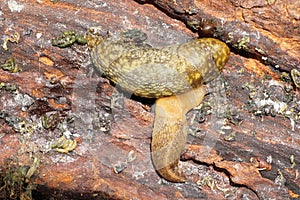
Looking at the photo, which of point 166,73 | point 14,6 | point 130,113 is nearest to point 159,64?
point 166,73

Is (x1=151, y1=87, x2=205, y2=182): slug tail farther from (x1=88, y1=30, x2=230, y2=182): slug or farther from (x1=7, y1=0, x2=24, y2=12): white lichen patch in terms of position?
(x1=7, y1=0, x2=24, y2=12): white lichen patch

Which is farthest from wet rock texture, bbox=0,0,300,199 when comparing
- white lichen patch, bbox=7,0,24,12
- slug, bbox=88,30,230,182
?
slug, bbox=88,30,230,182

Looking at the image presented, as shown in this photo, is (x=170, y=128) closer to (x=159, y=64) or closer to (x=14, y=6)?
(x=159, y=64)

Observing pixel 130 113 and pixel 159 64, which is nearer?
pixel 159 64

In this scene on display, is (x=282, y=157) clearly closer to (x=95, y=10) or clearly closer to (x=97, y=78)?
(x=97, y=78)

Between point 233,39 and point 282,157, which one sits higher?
point 233,39

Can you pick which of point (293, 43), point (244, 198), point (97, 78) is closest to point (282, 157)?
point (244, 198)

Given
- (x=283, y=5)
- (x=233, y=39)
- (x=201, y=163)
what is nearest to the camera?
(x=283, y=5)
